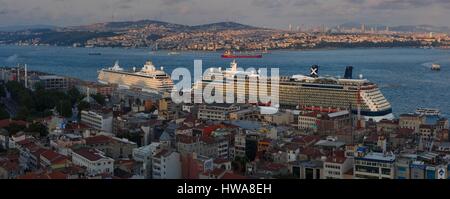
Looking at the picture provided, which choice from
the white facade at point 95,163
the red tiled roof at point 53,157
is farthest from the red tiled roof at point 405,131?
the red tiled roof at point 53,157

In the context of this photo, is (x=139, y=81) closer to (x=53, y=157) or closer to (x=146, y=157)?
(x=146, y=157)

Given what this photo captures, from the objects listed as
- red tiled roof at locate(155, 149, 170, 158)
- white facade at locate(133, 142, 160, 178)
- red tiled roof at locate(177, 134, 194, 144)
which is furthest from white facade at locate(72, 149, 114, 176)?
red tiled roof at locate(177, 134, 194, 144)

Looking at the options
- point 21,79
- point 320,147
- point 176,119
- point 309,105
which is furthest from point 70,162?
point 21,79

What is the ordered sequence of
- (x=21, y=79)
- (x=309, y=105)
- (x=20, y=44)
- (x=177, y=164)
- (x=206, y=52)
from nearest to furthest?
(x=177, y=164)
(x=309, y=105)
(x=21, y=79)
(x=206, y=52)
(x=20, y=44)
